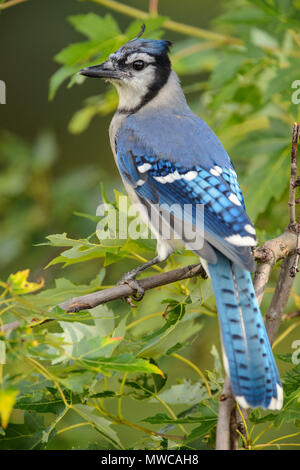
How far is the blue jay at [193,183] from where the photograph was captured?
1.46 metres

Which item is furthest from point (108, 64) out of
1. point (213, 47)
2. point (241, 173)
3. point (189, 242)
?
point (189, 242)

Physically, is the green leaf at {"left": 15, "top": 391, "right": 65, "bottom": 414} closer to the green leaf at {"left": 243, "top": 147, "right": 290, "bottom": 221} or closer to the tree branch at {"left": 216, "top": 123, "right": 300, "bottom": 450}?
the tree branch at {"left": 216, "top": 123, "right": 300, "bottom": 450}

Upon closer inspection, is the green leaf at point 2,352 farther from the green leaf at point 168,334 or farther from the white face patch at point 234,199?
the white face patch at point 234,199

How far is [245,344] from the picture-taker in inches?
58.1

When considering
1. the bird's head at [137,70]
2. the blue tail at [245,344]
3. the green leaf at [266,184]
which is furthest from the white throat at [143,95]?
the blue tail at [245,344]

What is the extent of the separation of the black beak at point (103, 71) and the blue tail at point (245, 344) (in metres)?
0.90

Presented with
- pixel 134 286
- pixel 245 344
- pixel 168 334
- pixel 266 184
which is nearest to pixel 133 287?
pixel 134 286

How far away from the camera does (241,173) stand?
2.45 metres

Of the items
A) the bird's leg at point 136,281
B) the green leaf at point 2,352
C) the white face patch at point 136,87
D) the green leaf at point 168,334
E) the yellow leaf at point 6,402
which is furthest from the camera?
the white face patch at point 136,87

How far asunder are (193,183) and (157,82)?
623mm

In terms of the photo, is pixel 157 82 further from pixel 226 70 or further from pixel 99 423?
pixel 99 423

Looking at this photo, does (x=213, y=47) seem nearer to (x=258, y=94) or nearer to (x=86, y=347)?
(x=258, y=94)

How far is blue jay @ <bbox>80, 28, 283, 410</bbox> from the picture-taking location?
57.5 inches

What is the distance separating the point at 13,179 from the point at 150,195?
1.09 meters
